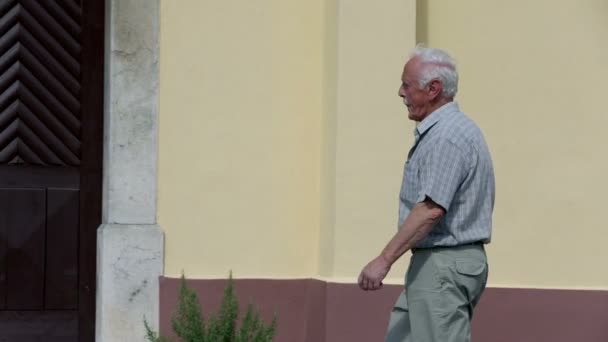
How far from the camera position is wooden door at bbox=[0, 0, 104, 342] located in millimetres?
11992

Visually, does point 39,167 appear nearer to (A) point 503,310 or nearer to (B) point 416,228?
(A) point 503,310

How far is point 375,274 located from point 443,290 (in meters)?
0.28

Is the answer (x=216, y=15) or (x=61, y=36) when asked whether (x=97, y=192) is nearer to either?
(x=216, y=15)

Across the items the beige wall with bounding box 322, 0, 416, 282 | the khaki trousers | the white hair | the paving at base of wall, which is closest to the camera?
the khaki trousers

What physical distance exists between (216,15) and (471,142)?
278 centimetres


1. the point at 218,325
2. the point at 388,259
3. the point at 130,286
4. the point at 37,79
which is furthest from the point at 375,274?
the point at 37,79

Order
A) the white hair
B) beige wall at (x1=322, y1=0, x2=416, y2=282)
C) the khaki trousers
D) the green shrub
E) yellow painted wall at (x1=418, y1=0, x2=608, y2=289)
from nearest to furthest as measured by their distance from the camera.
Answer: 1. the khaki trousers
2. the white hair
3. the green shrub
4. beige wall at (x1=322, y1=0, x2=416, y2=282)
5. yellow painted wall at (x1=418, y1=0, x2=608, y2=289)

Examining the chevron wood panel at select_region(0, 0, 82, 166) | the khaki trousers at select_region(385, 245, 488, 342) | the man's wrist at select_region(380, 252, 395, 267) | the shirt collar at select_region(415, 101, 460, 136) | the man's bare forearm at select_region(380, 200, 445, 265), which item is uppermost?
the chevron wood panel at select_region(0, 0, 82, 166)

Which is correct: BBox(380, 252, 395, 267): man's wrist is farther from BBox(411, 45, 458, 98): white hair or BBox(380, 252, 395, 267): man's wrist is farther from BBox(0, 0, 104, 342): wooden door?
BBox(0, 0, 104, 342): wooden door

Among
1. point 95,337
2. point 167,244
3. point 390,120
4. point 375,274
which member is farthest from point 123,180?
point 375,274

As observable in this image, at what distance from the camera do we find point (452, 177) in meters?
5.00

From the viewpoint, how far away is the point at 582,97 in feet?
25.2

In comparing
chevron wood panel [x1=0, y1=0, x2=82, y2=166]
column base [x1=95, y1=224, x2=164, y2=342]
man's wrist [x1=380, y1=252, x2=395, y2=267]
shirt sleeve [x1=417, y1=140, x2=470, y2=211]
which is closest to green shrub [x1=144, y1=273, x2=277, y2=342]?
column base [x1=95, y1=224, x2=164, y2=342]

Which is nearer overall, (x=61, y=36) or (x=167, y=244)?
(x=167, y=244)
